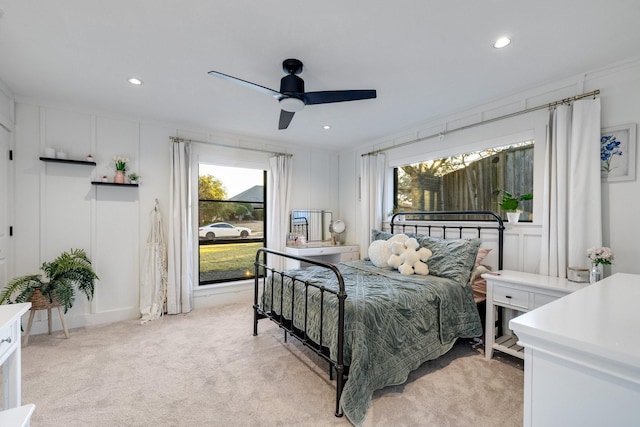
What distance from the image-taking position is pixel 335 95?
7.60 feet

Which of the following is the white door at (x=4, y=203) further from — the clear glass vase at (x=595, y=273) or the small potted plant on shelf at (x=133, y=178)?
the clear glass vase at (x=595, y=273)

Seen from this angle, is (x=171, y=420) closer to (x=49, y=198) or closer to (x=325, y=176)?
(x=49, y=198)

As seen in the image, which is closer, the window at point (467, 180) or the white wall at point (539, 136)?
the white wall at point (539, 136)

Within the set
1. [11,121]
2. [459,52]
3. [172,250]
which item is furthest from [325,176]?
[11,121]

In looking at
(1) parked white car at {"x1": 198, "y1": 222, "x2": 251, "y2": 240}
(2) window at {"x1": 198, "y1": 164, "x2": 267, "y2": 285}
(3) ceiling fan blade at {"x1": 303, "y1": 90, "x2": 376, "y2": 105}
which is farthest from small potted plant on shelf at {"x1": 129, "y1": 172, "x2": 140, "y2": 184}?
(3) ceiling fan blade at {"x1": 303, "y1": 90, "x2": 376, "y2": 105}

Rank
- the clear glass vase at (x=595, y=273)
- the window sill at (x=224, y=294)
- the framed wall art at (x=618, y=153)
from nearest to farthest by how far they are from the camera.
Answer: the clear glass vase at (x=595, y=273)
the framed wall art at (x=618, y=153)
the window sill at (x=224, y=294)

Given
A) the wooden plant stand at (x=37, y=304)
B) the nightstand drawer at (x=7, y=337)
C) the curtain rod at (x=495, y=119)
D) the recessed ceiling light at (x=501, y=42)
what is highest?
the recessed ceiling light at (x=501, y=42)

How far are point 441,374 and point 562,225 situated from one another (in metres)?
1.65

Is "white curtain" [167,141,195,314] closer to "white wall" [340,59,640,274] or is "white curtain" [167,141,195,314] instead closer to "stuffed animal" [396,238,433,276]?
"stuffed animal" [396,238,433,276]

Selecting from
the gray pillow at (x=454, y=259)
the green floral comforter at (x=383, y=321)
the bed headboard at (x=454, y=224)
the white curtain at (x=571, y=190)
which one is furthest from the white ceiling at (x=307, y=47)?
the green floral comforter at (x=383, y=321)

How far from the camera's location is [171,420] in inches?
71.9

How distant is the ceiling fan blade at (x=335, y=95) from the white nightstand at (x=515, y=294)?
1928 mm

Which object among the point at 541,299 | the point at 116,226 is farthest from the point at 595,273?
the point at 116,226

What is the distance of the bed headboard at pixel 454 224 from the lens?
3122 millimetres
